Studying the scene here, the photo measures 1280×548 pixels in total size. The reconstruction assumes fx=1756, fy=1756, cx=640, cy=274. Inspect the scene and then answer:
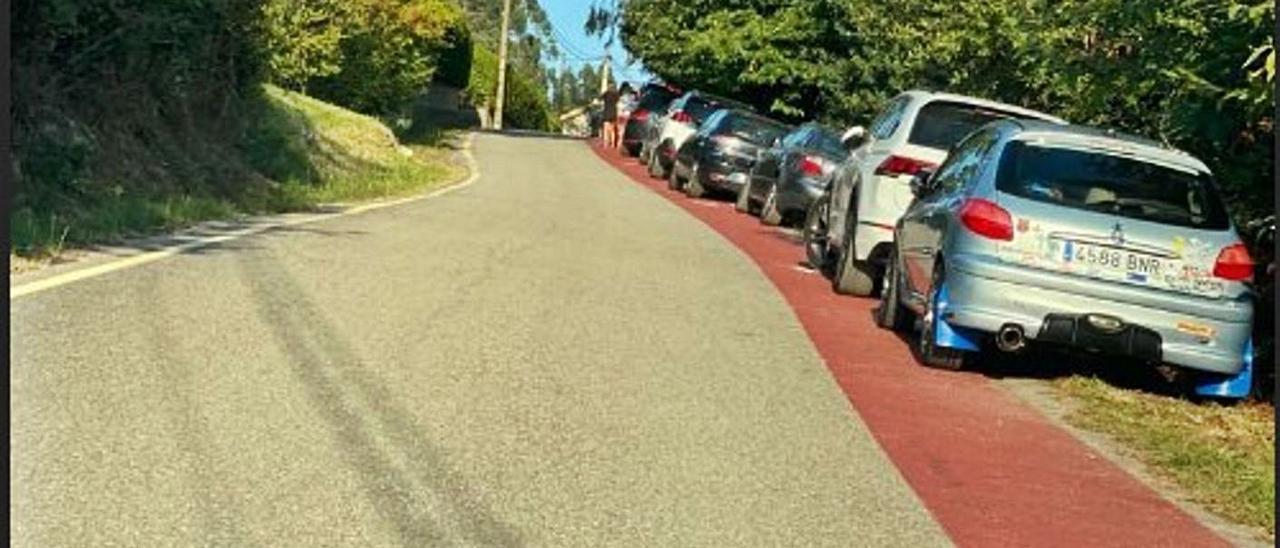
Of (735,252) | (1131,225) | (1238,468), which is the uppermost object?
(1131,225)

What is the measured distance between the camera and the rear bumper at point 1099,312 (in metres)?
9.91

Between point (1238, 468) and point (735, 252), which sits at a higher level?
point (1238, 468)

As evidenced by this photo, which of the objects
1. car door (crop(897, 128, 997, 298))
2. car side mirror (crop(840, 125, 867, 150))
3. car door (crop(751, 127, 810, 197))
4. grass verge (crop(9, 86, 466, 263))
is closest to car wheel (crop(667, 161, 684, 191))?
grass verge (crop(9, 86, 466, 263))

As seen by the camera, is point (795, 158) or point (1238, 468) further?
point (795, 158)

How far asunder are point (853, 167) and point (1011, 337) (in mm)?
4653

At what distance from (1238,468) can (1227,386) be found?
6.89 feet

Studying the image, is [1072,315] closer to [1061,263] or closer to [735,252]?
[1061,263]

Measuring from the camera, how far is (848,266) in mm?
14086

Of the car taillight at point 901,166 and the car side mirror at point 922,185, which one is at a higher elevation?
the car side mirror at point 922,185

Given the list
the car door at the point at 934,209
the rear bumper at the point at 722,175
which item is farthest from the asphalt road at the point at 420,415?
the rear bumper at the point at 722,175

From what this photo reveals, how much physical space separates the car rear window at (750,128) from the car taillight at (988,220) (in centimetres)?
1633

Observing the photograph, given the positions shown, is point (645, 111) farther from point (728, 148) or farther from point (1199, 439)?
point (1199, 439)

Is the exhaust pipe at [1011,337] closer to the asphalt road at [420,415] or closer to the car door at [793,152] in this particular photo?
the asphalt road at [420,415]

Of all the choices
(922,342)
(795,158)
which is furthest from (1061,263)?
(795,158)
